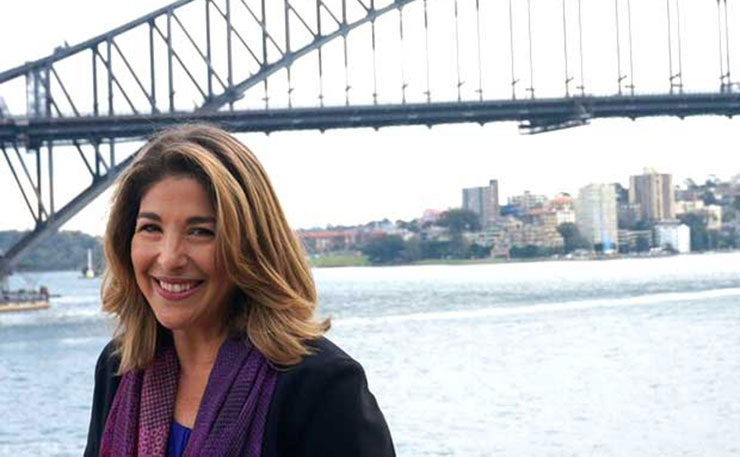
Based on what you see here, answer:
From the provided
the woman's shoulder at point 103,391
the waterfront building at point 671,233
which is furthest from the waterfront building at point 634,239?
the woman's shoulder at point 103,391

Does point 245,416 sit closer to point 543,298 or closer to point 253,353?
point 253,353

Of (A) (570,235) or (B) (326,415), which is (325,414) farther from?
(A) (570,235)

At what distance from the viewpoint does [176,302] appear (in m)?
2.21

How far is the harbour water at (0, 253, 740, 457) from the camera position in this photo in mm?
20094

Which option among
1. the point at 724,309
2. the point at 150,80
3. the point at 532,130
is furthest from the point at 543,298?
the point at 150,80

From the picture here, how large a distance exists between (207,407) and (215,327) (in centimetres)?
19

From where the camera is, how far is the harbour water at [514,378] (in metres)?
20.1

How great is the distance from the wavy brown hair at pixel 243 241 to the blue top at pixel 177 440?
0.14 m

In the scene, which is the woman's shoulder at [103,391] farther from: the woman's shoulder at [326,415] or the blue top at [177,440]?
the woman's shoulder at [326,415]

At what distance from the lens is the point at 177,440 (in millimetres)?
2166

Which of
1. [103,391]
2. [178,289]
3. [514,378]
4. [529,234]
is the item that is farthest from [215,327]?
[529,234]

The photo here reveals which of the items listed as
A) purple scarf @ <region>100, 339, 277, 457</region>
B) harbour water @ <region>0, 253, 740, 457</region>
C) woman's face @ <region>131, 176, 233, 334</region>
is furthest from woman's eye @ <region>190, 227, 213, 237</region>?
harbour water @ <region>0, 253, 740, 457</region>

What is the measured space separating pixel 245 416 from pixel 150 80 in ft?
140

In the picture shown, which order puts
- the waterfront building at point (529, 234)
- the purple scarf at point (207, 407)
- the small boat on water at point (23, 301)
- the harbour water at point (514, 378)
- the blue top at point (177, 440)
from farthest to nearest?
the waterfront building at point (529, 234)
the small boat on water at point (23, 301)
the harbour water at point (514, 378)
the blue top at point (177, 440)
the purple scarf at point (207, 407)
